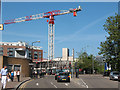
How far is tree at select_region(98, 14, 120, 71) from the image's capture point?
157 feet

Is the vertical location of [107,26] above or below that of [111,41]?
above

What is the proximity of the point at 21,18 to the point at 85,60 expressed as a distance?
1743 inches

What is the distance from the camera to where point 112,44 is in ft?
161

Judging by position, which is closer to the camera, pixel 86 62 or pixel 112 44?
pixel 112 44

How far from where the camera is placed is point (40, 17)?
11988 cm

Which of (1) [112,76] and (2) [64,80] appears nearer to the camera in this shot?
(2) [64,80]

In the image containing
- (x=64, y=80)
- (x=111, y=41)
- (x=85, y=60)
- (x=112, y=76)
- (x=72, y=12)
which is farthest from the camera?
(x=72, y=12)

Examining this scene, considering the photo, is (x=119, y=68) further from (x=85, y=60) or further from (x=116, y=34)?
(x=85, y=60)

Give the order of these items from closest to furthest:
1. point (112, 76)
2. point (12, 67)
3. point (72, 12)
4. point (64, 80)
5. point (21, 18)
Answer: point (64, 80), point (112, 76), point (12, 67), point (72, 12), point (21, 18)

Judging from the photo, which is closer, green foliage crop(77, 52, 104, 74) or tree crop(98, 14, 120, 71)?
tree crop(98, 14, 120, 71)

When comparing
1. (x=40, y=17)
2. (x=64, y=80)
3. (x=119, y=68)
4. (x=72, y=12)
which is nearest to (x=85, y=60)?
(x=72, y=12)

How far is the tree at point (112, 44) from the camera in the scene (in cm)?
4788

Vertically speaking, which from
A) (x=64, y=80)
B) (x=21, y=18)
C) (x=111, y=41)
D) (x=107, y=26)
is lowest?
(x=64, y=80)

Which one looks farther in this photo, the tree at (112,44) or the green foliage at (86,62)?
the green foliage at (86,62)
